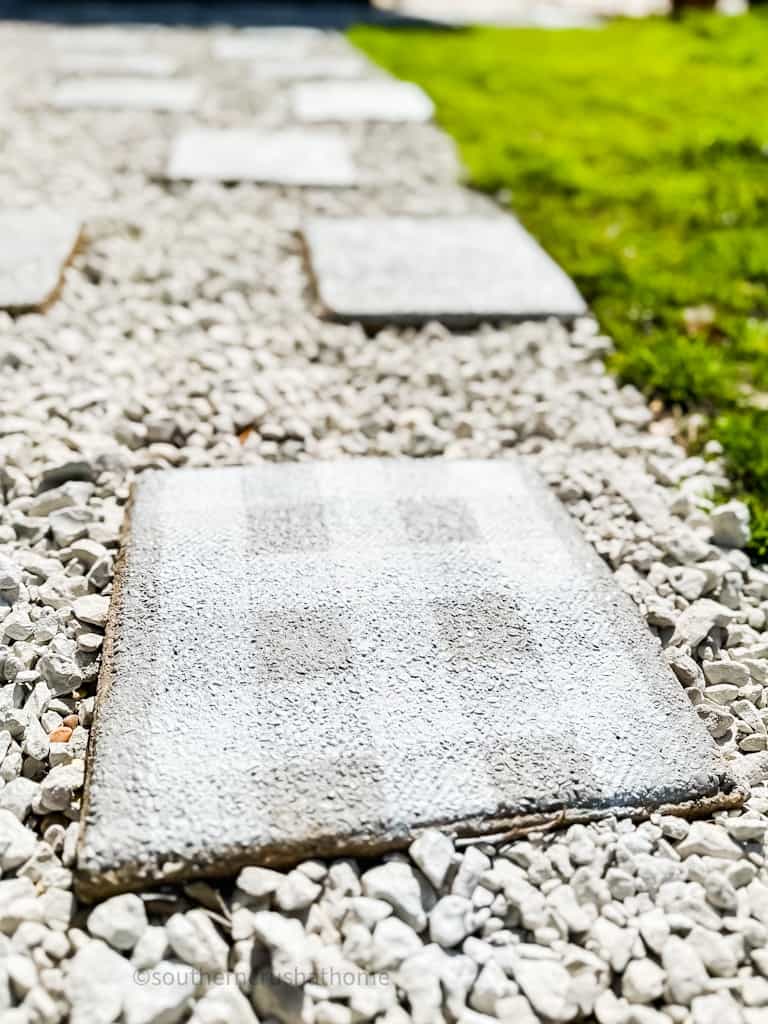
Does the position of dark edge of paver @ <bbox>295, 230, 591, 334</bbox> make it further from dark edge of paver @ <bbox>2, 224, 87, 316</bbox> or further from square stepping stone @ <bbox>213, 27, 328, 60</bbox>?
square stepping stone @ <bbox>213, 27, 328, 60</bbox>

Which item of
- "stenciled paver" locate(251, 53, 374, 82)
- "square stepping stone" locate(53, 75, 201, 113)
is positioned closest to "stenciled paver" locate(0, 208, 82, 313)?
"square stepping stone" locate(53, 75, 201, 113)

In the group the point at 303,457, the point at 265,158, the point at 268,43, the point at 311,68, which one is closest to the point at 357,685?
the point at 303,457

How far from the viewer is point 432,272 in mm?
2766

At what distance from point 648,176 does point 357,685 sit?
9.88 ft

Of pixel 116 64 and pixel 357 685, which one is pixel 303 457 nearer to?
pixel 357 685

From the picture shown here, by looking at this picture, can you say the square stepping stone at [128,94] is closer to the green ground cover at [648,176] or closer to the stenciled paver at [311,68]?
the stenciled paver at [311,68]

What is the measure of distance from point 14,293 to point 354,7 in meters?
6.01

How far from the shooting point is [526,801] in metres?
1.30

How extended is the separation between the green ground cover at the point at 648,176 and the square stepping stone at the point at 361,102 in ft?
0.49

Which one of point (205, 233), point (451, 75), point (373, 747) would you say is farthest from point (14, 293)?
point (451, 75)

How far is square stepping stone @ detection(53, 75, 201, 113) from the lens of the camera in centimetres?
428

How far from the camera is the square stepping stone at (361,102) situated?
4.36m

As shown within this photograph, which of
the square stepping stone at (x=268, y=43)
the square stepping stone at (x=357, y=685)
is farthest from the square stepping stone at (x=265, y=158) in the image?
the square stepping stone at (x=357, y=685)

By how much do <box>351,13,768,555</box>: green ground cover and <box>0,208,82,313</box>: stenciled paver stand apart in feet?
5.01
